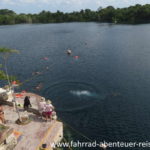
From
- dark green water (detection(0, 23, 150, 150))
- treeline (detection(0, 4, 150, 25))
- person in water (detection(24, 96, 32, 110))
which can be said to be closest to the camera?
person in water (detection(24, 96, 32, 110))

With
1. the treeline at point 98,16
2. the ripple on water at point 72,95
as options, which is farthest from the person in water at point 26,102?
the treeline at point 98,16

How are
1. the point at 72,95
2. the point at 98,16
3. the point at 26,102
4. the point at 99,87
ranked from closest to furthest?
the point at 26,102
the point at 72,95
the point at 99,87
the point at 98,16

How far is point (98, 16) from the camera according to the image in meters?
176

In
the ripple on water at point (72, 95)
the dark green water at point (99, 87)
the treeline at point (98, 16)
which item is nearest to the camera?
the dark green water at point (99, 87)

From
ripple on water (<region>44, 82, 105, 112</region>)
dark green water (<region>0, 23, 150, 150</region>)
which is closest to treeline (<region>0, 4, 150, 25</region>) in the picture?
dark green water (<region>0, 23, 150, 150</region>)

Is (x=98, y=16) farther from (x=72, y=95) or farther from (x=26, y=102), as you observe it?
(x=26, y=102)

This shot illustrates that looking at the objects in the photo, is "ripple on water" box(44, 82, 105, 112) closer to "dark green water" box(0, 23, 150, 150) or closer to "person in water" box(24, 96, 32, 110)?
"dark green water" box(0, 23, 150, 150)

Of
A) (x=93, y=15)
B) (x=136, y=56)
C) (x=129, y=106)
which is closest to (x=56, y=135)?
(x=129, y=106)

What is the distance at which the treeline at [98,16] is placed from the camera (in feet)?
490

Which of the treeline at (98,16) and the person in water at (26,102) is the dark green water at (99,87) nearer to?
the person in water at (26,102)

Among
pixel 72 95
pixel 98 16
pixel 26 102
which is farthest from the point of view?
pixel 98 16

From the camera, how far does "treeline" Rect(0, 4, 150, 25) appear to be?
149250 mm

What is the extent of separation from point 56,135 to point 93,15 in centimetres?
17596

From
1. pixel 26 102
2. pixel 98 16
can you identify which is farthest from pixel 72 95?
pixel 98 16
